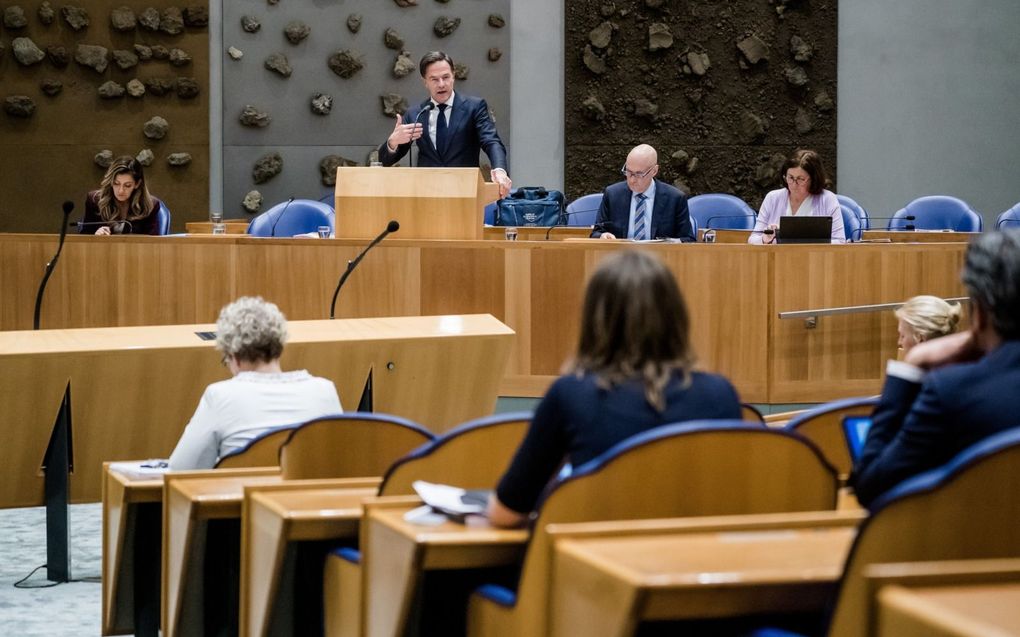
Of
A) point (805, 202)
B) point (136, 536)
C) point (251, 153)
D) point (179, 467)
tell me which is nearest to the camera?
point (136, 536)

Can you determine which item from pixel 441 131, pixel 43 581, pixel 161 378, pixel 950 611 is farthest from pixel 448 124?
pixel 950 611

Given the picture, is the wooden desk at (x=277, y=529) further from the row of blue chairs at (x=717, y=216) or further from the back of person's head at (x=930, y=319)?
the row of blue chairs at (x=717, y=216)

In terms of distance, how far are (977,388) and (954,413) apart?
0.04 meters

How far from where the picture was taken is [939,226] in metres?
8.93

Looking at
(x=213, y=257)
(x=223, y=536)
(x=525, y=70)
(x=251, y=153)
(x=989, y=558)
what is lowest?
(x=223, y=536)

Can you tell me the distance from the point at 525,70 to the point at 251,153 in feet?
7.05

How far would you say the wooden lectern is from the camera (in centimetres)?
610

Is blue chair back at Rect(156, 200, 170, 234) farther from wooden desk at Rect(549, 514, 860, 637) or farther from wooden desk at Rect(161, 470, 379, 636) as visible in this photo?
wooden desk at Rect(549, 514, 860, 637)

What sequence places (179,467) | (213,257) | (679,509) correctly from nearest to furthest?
(679,509)
(179,467)
(213,257)

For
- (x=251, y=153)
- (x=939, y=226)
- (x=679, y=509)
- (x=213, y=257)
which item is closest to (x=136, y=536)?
(x=679, y=509)

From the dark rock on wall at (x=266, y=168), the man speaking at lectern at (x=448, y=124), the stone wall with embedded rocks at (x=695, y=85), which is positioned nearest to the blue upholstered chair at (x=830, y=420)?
the man speaking at lectern at (x=448, y=124)

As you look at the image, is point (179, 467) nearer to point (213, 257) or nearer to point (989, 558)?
point (989, 558)

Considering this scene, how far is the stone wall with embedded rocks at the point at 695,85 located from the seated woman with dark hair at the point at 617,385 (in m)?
8.62

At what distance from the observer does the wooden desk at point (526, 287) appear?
5.72 m
